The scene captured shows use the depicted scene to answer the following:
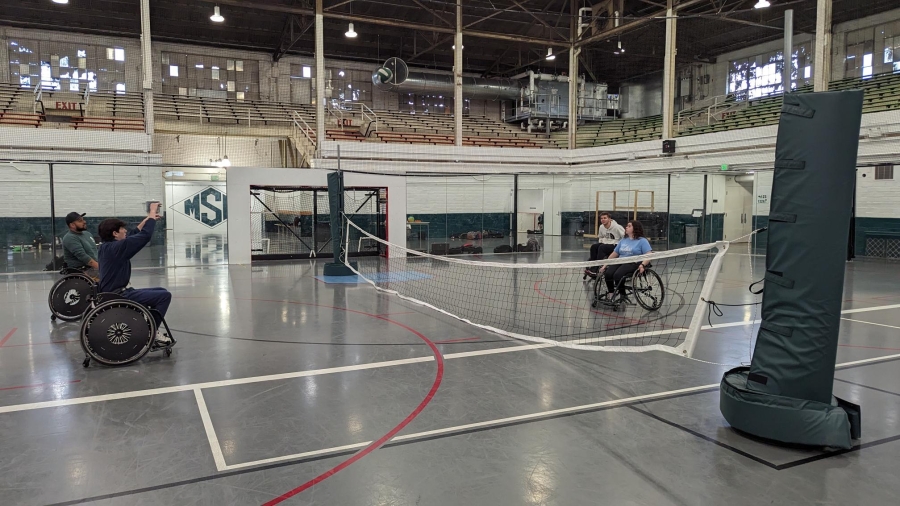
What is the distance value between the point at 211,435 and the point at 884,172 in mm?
20662

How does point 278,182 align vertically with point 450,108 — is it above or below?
below

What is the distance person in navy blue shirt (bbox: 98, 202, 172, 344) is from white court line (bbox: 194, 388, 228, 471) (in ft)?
4.82

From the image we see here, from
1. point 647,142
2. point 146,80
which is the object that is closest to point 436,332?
point 146,80

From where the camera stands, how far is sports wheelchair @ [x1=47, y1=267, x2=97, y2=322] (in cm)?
779

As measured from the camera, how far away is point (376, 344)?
6645 millimetres

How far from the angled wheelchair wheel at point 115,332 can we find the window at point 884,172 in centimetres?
2012

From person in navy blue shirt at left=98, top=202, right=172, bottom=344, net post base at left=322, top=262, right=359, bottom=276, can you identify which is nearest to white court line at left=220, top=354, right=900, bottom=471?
person in navy blue shirt at left=98, top=202, right=172, bottom=344

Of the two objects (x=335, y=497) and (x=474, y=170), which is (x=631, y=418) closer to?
(x=335, y=497)

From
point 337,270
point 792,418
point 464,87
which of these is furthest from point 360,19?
point 792,418

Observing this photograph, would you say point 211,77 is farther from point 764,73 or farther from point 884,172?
point 884,172

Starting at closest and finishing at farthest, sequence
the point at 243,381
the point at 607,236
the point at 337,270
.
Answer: the point at 243,381, the point at 607,236, the point at 337,270

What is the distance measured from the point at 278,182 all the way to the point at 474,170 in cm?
1089

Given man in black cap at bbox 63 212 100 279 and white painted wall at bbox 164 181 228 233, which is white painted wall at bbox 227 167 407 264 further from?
man in black cap at bbox 63 212 100 279

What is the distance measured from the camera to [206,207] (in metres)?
22.2
